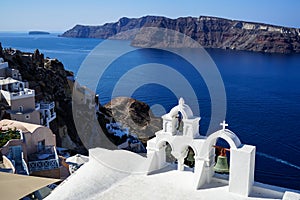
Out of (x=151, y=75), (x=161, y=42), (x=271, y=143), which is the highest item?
(x=161, y=42)

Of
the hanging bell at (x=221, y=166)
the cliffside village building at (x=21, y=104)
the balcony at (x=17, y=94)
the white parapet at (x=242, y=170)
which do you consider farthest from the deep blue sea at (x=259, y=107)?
the white parapet at (x=242, y=170)

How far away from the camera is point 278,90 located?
6500 cm

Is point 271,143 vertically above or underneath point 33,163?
underneath

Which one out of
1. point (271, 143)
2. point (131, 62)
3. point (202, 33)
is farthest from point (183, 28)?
point (271, 143)

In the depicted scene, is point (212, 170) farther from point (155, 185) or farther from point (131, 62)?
point (131, 62)

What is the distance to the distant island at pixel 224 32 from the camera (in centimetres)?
15838

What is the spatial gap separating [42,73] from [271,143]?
999 inches

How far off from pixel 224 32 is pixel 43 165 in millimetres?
182596

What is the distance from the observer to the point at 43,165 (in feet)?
50.1

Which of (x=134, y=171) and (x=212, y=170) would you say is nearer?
(x=212, y=170)

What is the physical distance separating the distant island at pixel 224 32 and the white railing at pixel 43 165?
13201cm

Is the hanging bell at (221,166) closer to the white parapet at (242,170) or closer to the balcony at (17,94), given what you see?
the white parapet at (242,170)

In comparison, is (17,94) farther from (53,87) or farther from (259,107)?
(259,107)

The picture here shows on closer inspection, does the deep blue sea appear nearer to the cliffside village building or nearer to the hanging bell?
the cliffside village building
